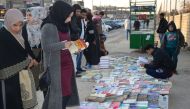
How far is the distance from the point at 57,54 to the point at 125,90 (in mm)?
3232

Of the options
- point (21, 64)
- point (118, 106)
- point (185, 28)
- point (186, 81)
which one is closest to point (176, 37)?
point (186, 81)

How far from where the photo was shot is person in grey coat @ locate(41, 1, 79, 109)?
4.27 meters

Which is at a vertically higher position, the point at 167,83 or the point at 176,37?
the point at 176,37

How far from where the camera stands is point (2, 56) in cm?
384

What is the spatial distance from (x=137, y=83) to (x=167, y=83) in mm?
624

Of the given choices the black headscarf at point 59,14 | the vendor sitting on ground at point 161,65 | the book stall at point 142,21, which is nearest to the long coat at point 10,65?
the black headscarf at point 59,14

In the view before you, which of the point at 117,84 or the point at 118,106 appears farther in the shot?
the point at 117,84

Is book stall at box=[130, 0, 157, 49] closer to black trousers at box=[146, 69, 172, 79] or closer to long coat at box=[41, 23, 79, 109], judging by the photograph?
black trousers at box=[146, 69, 172, 79]

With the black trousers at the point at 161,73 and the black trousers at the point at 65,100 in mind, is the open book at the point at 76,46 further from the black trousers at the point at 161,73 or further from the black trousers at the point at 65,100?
the black trousers at the point at 161,73

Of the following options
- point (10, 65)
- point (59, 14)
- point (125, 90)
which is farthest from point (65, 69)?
point (125, 90)

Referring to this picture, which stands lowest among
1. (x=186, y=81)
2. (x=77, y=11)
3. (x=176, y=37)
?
(x=186, y=81)

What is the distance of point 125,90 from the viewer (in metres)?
7.30

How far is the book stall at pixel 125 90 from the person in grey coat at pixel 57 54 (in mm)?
1752

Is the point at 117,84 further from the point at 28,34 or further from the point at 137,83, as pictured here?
the point at 28,34
